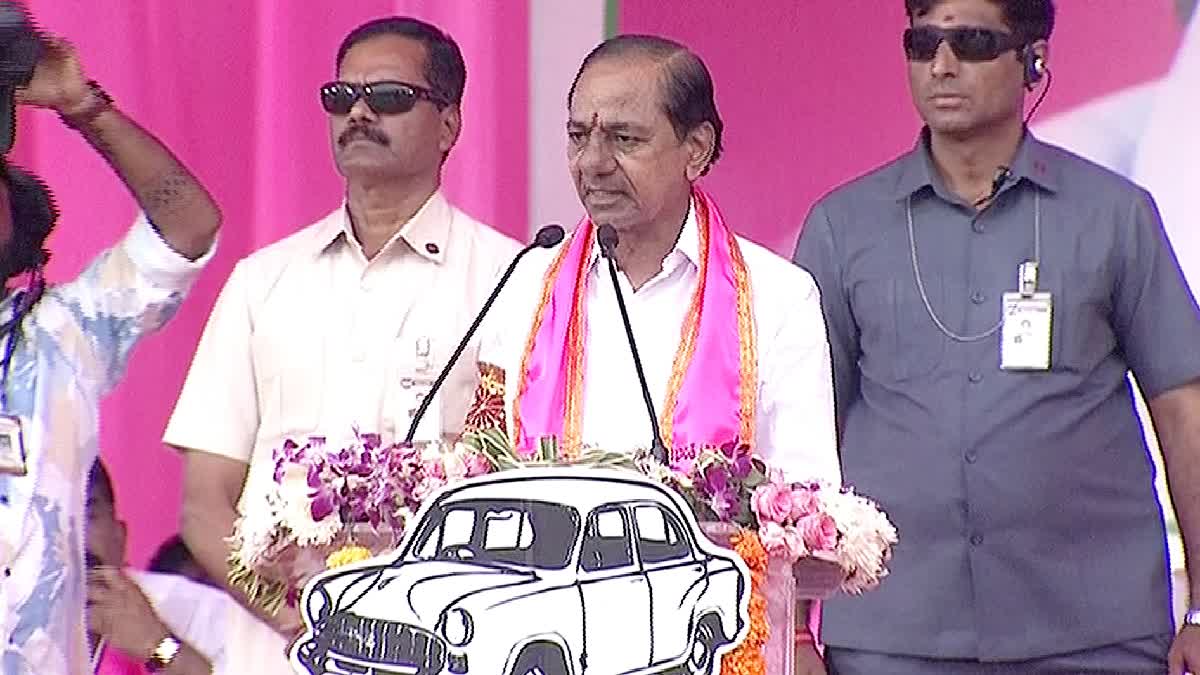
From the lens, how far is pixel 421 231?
427cm

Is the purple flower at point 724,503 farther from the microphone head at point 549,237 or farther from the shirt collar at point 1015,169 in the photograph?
the shirt collar at point 1015,169

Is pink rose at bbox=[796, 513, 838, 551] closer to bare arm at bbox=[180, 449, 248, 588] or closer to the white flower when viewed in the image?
the white flower

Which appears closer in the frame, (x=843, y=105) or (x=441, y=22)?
(x=441, y=22)

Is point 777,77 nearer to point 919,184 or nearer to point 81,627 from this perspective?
point 919,184

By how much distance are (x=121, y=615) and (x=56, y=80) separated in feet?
3.96

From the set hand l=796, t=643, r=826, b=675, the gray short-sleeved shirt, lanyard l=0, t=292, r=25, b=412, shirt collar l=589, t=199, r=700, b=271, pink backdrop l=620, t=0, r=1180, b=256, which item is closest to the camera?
lanyard l=0, t=292, r=25, b=412

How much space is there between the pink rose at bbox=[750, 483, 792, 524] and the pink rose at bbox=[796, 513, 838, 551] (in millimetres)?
24

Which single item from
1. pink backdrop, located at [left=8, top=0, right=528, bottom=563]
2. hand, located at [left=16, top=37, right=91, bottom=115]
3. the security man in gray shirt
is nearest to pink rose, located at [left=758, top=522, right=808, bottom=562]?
hand, located at [left=16, top=37, right=91, bottom=115]

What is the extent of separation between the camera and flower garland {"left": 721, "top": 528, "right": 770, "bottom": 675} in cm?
281

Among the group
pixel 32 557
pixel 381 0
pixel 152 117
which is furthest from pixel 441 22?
pixel 32 557

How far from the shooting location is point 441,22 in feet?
15.9

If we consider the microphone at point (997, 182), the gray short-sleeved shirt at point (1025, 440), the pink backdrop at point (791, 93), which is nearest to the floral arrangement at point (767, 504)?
the gray short-sleeved shirt at point (1025, 440)

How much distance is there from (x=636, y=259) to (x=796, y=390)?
0.34 metres

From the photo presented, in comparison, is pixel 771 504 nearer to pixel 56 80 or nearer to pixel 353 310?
pixel 56 80
